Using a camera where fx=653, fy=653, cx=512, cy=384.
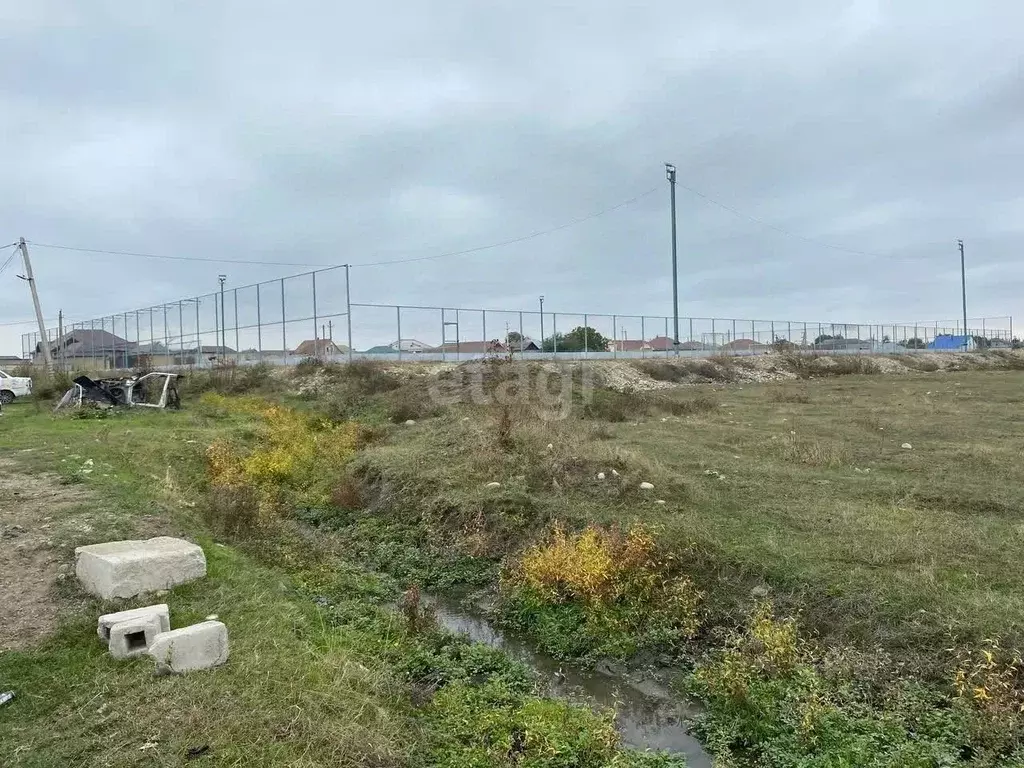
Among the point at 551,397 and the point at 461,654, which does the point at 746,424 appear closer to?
the point at 551,397

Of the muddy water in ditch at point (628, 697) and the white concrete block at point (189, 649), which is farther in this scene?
the muddy water in ditch at point (628, 697)

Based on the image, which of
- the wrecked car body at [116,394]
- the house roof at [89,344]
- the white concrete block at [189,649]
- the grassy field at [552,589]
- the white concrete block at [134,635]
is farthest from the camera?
the house roof at [89,344]

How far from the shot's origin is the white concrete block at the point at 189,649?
4312 mm

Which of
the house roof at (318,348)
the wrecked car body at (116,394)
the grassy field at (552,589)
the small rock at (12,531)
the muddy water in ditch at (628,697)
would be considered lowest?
the muddy water in ditch at (628,697)

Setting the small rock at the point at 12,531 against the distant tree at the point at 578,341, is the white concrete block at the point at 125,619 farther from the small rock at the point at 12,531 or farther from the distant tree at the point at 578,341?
the distant tree at the point at 578,341

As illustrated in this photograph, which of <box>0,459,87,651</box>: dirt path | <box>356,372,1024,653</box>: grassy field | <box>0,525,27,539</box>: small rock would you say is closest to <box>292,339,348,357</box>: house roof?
<box>356,372,1024,653</box>: grassy field

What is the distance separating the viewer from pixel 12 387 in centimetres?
2469

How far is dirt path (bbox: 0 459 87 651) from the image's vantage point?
4.98m

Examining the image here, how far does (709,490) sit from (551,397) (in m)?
11.3

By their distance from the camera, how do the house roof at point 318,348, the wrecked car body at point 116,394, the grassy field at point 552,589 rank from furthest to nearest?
1. the house roof at point 318,348
2. the wrecked car body at point 116,394
3. the grassy field at point 552,589

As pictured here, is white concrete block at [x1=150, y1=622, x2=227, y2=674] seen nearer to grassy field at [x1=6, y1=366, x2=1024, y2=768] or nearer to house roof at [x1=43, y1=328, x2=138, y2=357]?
grassy field at [x1=6, y1=366, x2=1024, y2=768]

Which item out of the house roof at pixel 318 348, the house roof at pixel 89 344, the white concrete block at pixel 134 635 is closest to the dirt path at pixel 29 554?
the white concrete block at pixel 134 635

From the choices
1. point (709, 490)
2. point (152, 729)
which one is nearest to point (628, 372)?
point (709, 490)

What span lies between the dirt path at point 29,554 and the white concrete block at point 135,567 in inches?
11.9
